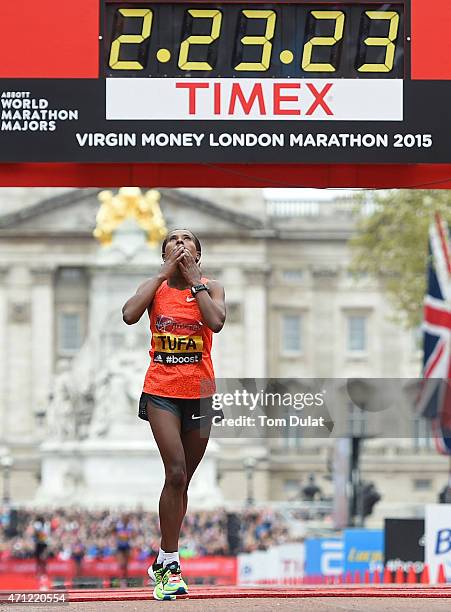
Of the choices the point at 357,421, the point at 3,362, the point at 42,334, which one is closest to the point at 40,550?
the point at 357,421

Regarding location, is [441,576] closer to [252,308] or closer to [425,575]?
[425,575]

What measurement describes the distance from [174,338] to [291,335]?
77.9 meters

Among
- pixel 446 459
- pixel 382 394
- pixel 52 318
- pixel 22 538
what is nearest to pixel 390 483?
pixel 446 459

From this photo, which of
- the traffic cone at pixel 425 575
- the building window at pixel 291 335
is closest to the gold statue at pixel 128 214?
the building window at pixel 291 335

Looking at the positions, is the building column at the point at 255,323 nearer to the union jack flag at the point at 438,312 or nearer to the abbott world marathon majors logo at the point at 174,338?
the union jack flag at the point at 438,312

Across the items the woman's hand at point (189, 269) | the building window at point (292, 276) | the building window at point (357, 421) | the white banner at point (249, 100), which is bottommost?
the building window at point (357, 421)

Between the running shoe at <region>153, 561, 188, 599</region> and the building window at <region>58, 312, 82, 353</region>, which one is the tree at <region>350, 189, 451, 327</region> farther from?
the running shoe at <region>153, 561, 188, 599</region>

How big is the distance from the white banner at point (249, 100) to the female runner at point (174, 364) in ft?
8.01

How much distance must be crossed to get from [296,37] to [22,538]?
1304 inches

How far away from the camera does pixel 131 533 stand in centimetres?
4141

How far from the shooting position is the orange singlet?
10695 millimetres

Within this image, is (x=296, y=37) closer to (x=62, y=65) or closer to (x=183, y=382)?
(x=62, y=65)

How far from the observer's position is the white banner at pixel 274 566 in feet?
92.3

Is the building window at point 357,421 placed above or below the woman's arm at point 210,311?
below
